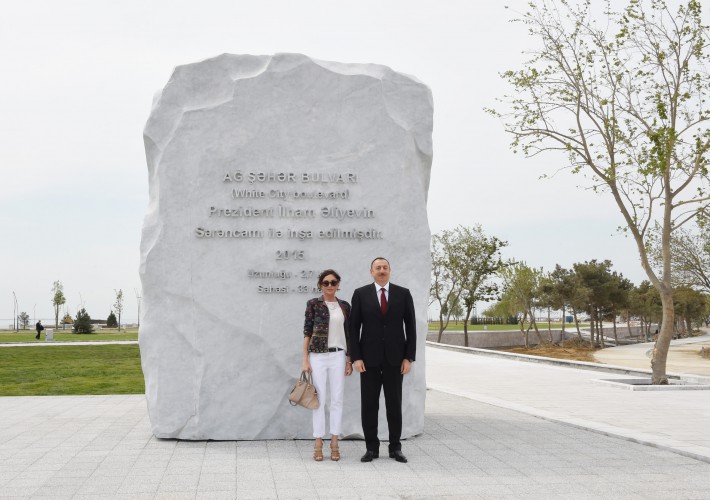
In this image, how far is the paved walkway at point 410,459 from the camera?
6.15 metres

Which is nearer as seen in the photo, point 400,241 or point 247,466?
point 247,466

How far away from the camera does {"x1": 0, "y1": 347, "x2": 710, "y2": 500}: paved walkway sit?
615 centimetres

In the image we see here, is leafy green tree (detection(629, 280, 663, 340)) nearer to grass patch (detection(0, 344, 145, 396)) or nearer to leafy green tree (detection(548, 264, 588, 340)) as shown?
leafy green tree (detection(548, 264, 588, 340))

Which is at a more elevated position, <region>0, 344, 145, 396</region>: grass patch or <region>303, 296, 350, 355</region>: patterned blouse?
<region>303, 296, 350, 355</region>: patterned blouse

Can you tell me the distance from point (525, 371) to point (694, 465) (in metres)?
12.5

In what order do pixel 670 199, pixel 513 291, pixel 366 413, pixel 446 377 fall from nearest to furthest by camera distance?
1. pixel 366 413
2. pixel 670 199
3. pixel 446 377
4. pixel 513 291

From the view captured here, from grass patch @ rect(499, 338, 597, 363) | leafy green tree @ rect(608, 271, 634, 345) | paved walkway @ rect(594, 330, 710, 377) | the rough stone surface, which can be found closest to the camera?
the rough stone surface

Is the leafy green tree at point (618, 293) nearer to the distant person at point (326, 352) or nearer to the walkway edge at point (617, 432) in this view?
the walkway edge at point (617, 432)

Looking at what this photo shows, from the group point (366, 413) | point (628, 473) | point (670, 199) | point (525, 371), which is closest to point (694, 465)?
point (628, 473)

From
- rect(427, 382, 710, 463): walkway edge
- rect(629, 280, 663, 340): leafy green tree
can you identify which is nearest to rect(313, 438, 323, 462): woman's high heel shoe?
rect(427, 382, 710, 463): walkway edge

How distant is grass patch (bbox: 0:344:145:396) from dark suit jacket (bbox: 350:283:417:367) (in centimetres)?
856

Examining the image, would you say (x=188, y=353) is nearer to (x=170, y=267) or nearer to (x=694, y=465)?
(x=170, y=267)

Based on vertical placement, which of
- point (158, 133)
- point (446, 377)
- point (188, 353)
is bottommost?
point (446, 377)

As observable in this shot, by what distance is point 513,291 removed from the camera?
38.3 m
